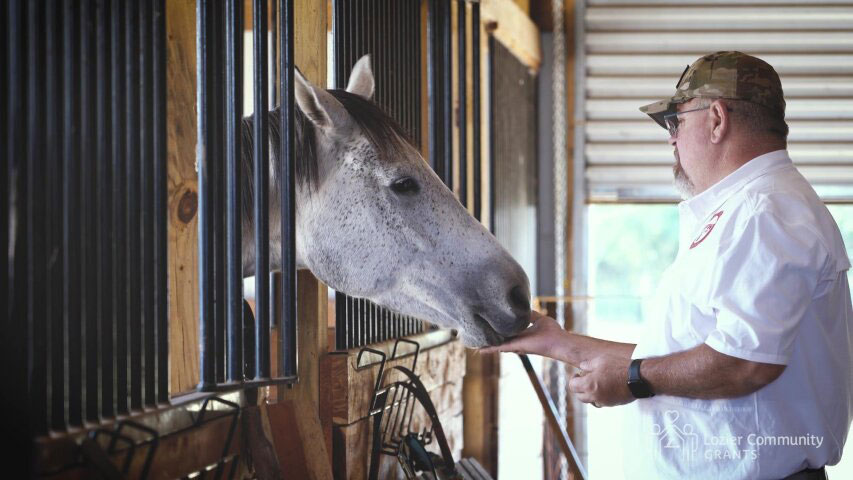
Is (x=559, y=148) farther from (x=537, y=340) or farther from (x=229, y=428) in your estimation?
(x=229, y=428)

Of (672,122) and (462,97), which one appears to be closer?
(672,122)

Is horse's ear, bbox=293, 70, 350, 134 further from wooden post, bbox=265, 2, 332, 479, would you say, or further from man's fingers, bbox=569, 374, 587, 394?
man's fingers, bbox=569, 374, 587, 394

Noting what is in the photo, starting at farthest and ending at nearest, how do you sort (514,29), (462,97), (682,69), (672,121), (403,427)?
1. (682,69)
2. (514,29)
3. (462,97)
4. (403,427)
5. (672,121)

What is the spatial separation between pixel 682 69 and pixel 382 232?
12.8 ft

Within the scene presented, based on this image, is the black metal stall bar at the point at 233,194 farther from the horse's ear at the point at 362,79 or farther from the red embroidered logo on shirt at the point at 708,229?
the red embroidered logo on shirt at the point at 708,229

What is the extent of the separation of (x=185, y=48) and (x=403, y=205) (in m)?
0.50

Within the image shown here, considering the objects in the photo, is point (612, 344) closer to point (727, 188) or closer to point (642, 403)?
point (642, 403)

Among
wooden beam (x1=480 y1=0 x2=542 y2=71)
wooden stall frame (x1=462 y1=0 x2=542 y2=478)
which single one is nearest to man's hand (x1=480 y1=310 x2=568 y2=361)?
wooden stall frame (x1=462 y1=0 x2=542 y2=478)

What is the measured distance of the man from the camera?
45.2 inches

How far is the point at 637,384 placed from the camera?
4.20 ft

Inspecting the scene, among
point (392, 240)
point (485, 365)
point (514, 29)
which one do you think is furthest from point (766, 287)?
point (514, 29)

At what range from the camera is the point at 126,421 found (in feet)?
3.17

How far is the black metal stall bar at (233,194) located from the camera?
1.15 meters

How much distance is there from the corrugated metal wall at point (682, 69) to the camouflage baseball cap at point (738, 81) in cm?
346
